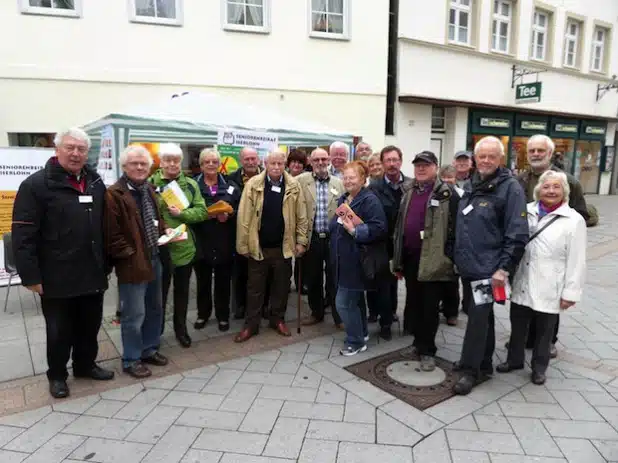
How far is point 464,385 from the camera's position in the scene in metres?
3.36

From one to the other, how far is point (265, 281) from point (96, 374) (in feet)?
5.39

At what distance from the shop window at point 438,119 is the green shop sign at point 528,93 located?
273 cm

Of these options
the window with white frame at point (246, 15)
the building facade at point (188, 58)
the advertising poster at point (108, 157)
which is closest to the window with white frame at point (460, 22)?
the building facade at point (188, 58)

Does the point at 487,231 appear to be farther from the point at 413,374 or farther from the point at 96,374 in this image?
the point at 96,374

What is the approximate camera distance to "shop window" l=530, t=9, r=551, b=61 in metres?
15.3

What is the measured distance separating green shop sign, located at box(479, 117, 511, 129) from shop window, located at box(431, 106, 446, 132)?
1329mm

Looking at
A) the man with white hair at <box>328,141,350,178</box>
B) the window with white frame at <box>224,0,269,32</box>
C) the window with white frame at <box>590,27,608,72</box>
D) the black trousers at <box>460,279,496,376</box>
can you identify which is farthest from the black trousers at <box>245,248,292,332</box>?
the window with white frame at <box>590,27,608,72</box>

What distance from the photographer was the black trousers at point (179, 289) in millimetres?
3987

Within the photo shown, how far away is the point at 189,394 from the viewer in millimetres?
3361

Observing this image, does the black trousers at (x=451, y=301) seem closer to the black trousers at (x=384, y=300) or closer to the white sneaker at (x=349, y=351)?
the black trousers at (x=384, y=300)

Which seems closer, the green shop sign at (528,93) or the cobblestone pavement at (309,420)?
the cobblestone pavement at (309,420)

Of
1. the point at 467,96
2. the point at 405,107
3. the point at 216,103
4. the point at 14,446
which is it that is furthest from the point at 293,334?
the point at 467,96

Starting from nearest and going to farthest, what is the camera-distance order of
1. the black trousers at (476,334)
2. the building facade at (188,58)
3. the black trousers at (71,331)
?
the black trousers at (71,331) → the black trousers at (476,334) → the building facade at (188,58)

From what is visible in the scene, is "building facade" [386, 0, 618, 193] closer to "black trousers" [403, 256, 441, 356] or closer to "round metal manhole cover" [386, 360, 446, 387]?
"black trousers" [403, 256, 441, 356]
